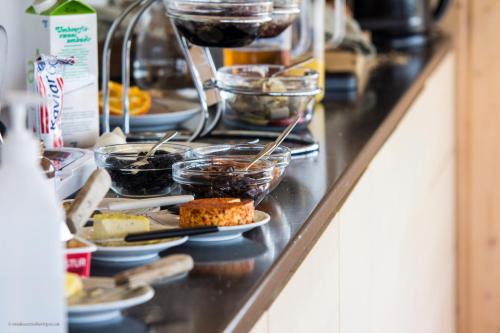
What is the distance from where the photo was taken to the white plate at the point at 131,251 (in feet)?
2.99

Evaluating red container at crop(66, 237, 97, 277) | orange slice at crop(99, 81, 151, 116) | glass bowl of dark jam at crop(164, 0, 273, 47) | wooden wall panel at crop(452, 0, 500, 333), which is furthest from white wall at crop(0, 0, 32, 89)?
wooden wall panel at crop(452, 0, 500, 333)

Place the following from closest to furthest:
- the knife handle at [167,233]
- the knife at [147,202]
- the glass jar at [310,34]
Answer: the knife handle at [167,233]
the knife at [147,202]
the glass jar at [310,34]

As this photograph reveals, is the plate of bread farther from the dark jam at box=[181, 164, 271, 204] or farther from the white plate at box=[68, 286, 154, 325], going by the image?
the white plate at box=[68, 286, 154, 325]

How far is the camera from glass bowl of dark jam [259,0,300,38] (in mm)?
1619

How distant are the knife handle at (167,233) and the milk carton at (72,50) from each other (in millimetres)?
497

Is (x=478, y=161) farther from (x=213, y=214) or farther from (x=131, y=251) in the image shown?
(x=131, y=251)

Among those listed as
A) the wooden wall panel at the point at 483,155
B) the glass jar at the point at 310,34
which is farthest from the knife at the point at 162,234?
the wooden wall panel at the point at 483,155

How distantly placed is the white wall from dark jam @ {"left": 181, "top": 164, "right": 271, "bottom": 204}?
1.78 feet

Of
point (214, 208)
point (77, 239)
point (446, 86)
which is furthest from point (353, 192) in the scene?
point (446, 86)

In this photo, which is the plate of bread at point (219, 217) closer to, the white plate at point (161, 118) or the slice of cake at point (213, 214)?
the slice of cake at point (213, 214)

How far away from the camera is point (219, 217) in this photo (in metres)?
1.00

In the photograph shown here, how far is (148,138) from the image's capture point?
159 cm

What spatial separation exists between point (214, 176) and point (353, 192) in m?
0.33

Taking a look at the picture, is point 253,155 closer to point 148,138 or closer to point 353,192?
point 353,192
